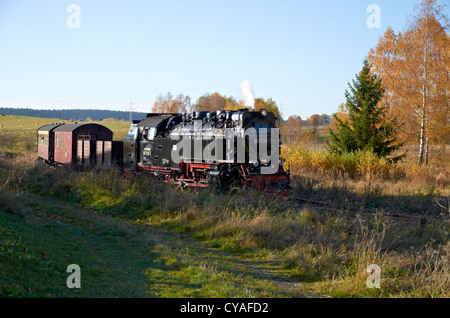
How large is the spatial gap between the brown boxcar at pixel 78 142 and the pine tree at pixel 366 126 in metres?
16.0

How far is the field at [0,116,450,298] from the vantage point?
638 centimetres

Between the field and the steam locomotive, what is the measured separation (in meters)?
1.47

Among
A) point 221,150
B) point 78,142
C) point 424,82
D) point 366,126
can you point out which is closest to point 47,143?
point 78,142

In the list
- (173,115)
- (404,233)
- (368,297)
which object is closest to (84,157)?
(173,115)

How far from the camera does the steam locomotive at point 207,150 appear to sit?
1516cm

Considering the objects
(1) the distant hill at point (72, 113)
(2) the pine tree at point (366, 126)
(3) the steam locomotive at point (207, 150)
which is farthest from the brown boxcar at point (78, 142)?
(1) the distant hill at point (72, 113)

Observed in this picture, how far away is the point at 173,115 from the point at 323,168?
951cm

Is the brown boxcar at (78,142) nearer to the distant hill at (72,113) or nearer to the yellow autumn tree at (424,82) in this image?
the yellow autumn tree at (424,82)

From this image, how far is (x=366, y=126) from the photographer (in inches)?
975

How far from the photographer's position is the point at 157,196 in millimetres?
14523

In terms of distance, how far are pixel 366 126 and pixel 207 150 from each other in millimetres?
13443

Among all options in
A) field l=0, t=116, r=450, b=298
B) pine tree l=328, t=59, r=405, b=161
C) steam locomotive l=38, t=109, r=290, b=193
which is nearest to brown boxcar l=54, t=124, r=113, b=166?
steam locomotive l=38, t=109, r=290, b=193

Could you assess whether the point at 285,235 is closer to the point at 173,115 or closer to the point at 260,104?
the point at 173,115

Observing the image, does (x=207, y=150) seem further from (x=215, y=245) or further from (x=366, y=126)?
(x=366, y=126)
